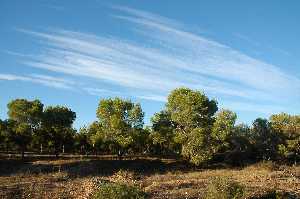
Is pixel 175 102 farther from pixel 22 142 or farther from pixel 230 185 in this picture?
pixel 230 185

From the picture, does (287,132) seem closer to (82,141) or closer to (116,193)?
(82,141)

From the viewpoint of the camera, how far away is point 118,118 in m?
98.2

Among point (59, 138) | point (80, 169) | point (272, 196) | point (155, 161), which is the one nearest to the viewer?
point (272, 196)

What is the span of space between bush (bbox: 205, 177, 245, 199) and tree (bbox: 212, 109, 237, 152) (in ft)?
161

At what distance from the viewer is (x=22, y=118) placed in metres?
102

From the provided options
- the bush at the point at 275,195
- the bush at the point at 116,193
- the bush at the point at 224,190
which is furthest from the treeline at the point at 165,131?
the bush at the point at 116,193

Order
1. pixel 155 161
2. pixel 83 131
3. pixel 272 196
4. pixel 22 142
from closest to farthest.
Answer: pixel 272 196 < pixel 155 161 < pixel 22 142 < pixel 83 131

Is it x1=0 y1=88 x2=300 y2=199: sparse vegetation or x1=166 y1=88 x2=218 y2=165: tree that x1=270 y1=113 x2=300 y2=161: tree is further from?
x1=166 y1=88 x2=218 y2=165: tree

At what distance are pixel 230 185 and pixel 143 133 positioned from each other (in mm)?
60672

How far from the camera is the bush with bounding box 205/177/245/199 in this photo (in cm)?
3828

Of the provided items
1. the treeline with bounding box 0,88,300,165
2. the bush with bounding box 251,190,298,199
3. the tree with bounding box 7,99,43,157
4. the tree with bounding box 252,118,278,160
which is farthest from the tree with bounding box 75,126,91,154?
the bush with bounding box 251,190,298,199

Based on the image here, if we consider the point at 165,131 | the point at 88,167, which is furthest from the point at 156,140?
the point at 88,167

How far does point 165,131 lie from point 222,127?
1235 centimetres

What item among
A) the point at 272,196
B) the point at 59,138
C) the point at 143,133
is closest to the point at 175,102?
the point at 143,133
